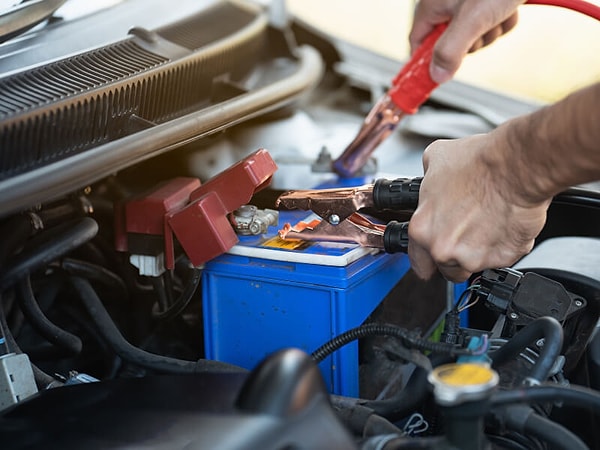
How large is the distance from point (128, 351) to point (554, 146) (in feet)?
1.87

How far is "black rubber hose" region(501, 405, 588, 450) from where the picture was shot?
60 cm

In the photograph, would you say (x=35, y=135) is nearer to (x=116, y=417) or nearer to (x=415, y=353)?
(x=116, y=417)

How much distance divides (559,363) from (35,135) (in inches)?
24.2

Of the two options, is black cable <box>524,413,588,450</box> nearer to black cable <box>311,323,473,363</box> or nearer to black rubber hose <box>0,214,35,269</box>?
black cable <box>311,323,473,363</box>

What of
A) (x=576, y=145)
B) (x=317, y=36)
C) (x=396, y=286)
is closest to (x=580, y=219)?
(x=396, y=286)

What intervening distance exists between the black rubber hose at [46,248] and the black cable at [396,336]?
33cm

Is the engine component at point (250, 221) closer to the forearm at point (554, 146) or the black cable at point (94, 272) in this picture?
the black cable at point (94, 272)

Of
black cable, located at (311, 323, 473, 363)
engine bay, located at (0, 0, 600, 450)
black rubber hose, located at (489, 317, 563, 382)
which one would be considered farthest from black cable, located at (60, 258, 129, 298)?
black rubber hose, located at (489, 317, 563, 382)

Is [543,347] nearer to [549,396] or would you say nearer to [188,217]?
[549,396]

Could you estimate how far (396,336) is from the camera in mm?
700

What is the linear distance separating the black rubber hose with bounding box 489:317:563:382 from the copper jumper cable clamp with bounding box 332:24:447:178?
54 centimetres

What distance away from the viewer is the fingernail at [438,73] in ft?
3.61

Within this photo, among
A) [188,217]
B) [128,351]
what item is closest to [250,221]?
[188,217]

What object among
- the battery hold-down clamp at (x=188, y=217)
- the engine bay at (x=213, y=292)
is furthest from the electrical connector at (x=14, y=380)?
the battery hold-down clamp at (x=188, y=217)
